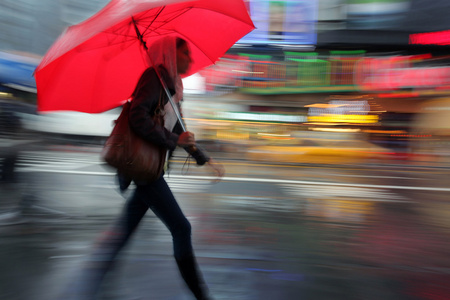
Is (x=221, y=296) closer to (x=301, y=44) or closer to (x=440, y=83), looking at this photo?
(x=440, y=83)

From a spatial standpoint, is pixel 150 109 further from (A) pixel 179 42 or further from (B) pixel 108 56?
(B) pixel 108 56

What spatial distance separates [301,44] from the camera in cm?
2803

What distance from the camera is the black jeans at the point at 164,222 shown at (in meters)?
2.38

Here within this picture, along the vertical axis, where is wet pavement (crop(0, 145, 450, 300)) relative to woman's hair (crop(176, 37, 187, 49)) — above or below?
below

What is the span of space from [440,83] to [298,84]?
8097mm

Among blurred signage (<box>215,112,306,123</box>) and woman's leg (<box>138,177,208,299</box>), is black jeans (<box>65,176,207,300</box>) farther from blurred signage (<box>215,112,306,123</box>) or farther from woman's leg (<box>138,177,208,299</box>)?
blurred signage (<box>215,112,306,123</box>)

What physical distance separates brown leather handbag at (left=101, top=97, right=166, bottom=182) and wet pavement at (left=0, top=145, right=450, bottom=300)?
2.53ft

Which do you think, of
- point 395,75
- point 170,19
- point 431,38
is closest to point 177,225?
point 170,19

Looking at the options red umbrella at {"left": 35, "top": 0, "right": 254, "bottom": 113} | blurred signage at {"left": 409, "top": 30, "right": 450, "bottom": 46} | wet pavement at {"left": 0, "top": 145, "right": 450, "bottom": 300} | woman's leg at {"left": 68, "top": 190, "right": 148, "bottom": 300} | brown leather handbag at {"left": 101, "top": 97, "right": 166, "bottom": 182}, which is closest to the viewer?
brown leather handbag at {"left": 101, "top": 97, "right": 166, "bottom": 182}

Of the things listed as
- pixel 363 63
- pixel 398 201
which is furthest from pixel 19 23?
pixel 398 201

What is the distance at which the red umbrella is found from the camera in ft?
7.75

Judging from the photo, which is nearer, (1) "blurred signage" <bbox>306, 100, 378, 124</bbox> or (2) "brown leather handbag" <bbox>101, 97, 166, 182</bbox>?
(2) "brown leather handbag" <bbox>101, 97, 166, 182</bbox>

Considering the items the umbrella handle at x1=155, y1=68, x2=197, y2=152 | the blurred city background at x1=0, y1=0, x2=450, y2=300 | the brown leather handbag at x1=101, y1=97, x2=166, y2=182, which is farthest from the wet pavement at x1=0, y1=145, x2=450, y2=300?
the umbrella handle at x1=155, y1=68, x2=197, y2=152

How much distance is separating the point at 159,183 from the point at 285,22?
27.7m
